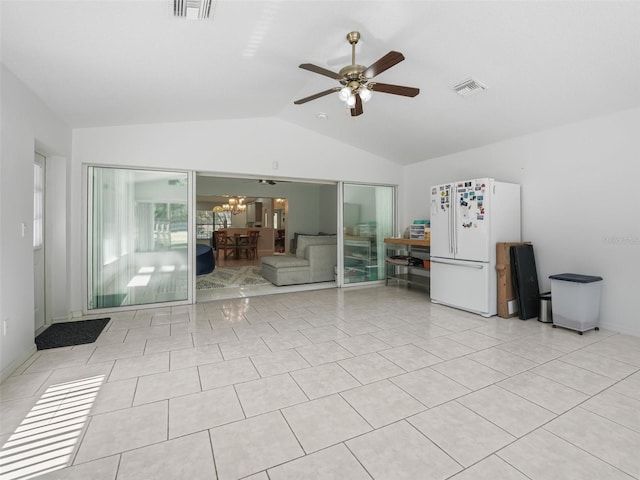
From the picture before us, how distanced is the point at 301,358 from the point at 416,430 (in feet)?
3.96

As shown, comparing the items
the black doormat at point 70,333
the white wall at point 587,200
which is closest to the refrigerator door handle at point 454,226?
the white wall at point 587,200

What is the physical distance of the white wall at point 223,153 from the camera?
395cm

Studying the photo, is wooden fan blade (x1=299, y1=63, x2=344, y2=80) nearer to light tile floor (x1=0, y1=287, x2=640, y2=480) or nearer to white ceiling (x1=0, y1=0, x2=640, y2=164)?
white ceiling (x1=0, y1=0, x2=640, y2=164)

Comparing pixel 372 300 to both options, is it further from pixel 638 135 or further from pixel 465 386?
pixel 638 135

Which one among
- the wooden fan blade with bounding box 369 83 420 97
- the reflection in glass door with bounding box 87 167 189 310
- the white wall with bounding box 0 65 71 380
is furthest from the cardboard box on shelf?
the white wall with bounding box 0 65 71 380

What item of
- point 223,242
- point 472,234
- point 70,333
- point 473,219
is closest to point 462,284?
point 472,234

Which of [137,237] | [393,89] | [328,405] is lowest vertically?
[328,405]

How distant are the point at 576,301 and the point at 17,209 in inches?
210

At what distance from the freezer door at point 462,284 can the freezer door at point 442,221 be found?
0.55 feet

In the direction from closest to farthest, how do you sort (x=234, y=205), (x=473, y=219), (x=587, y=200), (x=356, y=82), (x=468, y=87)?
(x=356, y=82) → (x=468, y=87) → (x=587, y=200) → (x=473, y=219) → (x=234, y=205)

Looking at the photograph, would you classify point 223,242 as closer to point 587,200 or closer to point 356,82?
point 356,82

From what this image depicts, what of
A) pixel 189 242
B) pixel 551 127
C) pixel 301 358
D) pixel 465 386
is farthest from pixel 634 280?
pixel 189 242

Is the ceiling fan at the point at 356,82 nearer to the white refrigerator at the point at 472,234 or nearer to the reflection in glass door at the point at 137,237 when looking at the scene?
the white refrigerator at the point at 472,234

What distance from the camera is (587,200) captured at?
358cm
